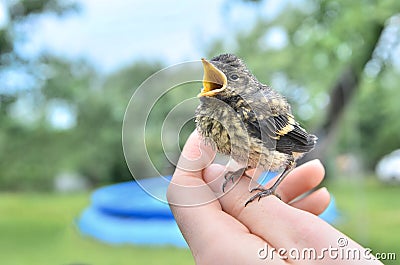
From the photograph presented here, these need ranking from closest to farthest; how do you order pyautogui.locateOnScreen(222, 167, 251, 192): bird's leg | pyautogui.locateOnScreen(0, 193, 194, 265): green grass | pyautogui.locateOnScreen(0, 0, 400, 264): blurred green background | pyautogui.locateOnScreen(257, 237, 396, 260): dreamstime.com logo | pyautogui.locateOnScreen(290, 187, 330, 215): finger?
pyautogui.locateOnScreen(257, 237, 396, 260): dreamstime.com logo < pyautogui.locateOnScreen(222, 167, 251, 192): bird's leg < pyautogui.locateOnScreen(290, 187, 330, 215): finger < pyautogui.locateOnScreen(0, 0, 400, 264): blurred green background < pyautogui.locateOnScreen(0, 193, 194, 265): green grass

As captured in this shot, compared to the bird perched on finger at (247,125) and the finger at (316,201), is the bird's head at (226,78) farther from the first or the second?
the finger at (316,201)

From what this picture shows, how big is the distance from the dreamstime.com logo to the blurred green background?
0.48 ft

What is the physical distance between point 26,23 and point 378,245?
2.34 m

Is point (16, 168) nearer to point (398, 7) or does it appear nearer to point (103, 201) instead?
point (103, 201)

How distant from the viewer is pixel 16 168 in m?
4.57

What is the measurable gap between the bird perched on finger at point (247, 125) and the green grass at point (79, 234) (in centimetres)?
179

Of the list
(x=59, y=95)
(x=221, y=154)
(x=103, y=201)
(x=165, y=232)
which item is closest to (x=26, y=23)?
(x=59, y=95)

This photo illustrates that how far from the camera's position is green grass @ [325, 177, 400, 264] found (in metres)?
2.74

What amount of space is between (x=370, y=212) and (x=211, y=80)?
10.9ft

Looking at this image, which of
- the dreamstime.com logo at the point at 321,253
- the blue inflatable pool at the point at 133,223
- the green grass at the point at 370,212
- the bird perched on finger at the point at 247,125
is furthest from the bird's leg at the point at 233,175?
the blue inflatable pool at the point at 133,223

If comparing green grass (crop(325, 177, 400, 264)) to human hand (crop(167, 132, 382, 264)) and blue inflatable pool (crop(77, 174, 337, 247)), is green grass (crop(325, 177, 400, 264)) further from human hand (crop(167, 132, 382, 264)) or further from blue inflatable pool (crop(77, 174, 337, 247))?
human hand (crop(167, 132, 382, 264))

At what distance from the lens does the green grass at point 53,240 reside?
8.57ft

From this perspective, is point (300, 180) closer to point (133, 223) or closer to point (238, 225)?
point (238, 225)

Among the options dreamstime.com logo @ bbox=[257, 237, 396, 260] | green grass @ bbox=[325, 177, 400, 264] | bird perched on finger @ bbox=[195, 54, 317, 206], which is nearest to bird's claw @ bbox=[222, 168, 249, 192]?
bird perched on finger @ bbox=[195, 54, 317, 206]
